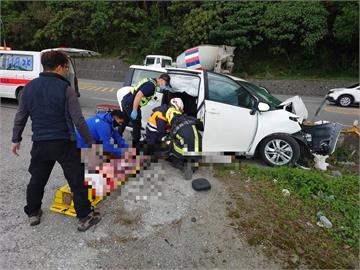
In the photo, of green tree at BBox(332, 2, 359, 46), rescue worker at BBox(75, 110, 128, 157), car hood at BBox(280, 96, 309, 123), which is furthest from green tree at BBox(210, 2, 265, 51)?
rescue worker at BBox(75, 110, 128, 157)

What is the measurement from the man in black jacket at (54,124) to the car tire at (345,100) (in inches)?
509

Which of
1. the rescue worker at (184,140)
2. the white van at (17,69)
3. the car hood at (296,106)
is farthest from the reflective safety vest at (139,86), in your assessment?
the white van at (17,69)

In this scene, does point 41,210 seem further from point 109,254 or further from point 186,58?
point 186,58

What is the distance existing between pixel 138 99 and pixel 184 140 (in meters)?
1.12

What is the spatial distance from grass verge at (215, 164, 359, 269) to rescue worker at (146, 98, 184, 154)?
40.6 inches

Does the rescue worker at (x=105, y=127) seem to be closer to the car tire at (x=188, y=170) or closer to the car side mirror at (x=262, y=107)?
the car tire at (x=188, y=170)

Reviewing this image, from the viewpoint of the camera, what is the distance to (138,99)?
4656 millimetres

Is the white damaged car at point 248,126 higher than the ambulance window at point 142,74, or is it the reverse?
the ambulance window at point 142,74

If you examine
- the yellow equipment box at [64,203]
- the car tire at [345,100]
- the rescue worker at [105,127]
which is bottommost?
the yellow equipment box at [64,203]

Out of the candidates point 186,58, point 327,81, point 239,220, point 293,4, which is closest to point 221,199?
point 239,220

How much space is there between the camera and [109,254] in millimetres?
2639

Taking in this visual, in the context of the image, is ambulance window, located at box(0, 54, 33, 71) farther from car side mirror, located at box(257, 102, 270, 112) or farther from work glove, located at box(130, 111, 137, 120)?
car side mirror, located at box(257, 102, 270, 112)

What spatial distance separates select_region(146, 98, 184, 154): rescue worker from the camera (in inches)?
172

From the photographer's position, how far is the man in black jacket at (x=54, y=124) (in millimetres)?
2645
